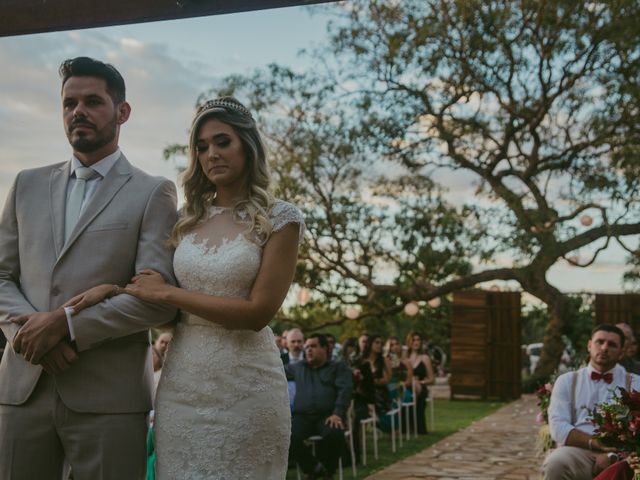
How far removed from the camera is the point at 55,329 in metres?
2.45

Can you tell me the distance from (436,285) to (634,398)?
44.7 ft

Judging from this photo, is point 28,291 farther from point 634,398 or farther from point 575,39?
point 575,39

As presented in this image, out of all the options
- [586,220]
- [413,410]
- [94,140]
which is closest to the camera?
[94,140]

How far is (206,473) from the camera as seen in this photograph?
108 inches

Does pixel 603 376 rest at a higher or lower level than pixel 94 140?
lower

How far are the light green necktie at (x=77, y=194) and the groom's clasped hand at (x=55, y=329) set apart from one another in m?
0.27

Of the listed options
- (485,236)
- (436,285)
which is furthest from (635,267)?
(436,285)

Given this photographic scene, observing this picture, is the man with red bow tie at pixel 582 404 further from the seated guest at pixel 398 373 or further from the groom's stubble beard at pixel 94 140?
the seated guest at pixel 398 373

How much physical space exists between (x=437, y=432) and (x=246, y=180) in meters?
11.5

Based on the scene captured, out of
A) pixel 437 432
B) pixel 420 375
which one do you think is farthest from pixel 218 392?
pixel 420 375

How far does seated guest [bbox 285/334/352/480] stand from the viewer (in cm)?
804

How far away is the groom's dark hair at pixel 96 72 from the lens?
266cm

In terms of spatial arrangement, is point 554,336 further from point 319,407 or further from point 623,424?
point 623,424

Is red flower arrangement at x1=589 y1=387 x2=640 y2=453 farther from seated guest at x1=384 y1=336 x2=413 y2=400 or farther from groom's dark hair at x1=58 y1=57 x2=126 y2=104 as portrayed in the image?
seated guest at x1=384 y1=336 x2=413 y2=400
